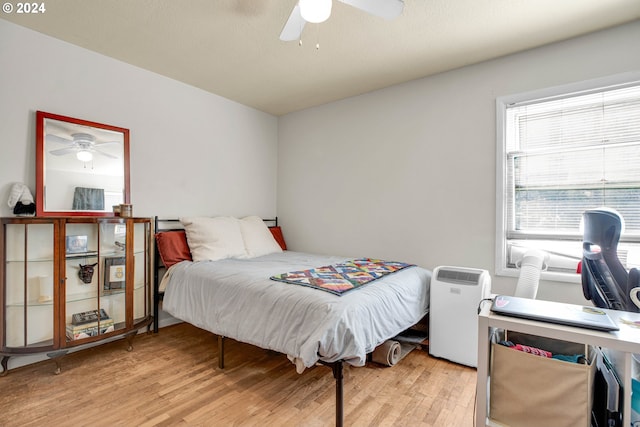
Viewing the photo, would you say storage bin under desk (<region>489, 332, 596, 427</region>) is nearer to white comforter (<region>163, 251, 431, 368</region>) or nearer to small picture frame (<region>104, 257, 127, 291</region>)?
white comforter (<region>163, 251, 431, 368</region>)

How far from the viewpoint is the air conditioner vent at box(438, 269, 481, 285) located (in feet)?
7.52

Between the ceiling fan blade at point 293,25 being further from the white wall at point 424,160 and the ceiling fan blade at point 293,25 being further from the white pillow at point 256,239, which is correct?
the white pillow at point 256,239

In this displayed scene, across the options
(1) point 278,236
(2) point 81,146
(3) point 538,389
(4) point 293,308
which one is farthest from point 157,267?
(3) point 538,389

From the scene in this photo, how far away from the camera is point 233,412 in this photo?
1.73m

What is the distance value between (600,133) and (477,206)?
0.98m

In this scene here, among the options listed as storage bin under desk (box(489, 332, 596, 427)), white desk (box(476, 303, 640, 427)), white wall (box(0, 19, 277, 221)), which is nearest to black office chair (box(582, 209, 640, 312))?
white desk (box(476, 303, 640, 427))

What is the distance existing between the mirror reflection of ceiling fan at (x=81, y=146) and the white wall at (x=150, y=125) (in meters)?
0.15

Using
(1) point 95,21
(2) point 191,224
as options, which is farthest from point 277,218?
(1) point 95,21

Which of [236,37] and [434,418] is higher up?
[236,37]

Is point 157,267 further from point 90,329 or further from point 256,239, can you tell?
→ point 256,239

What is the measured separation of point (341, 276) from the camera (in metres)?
2.26

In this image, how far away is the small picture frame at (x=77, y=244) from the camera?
7.35 feet

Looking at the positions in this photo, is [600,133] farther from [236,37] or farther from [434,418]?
[236,37]

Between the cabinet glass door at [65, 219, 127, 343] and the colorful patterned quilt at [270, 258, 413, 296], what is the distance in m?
1.32
